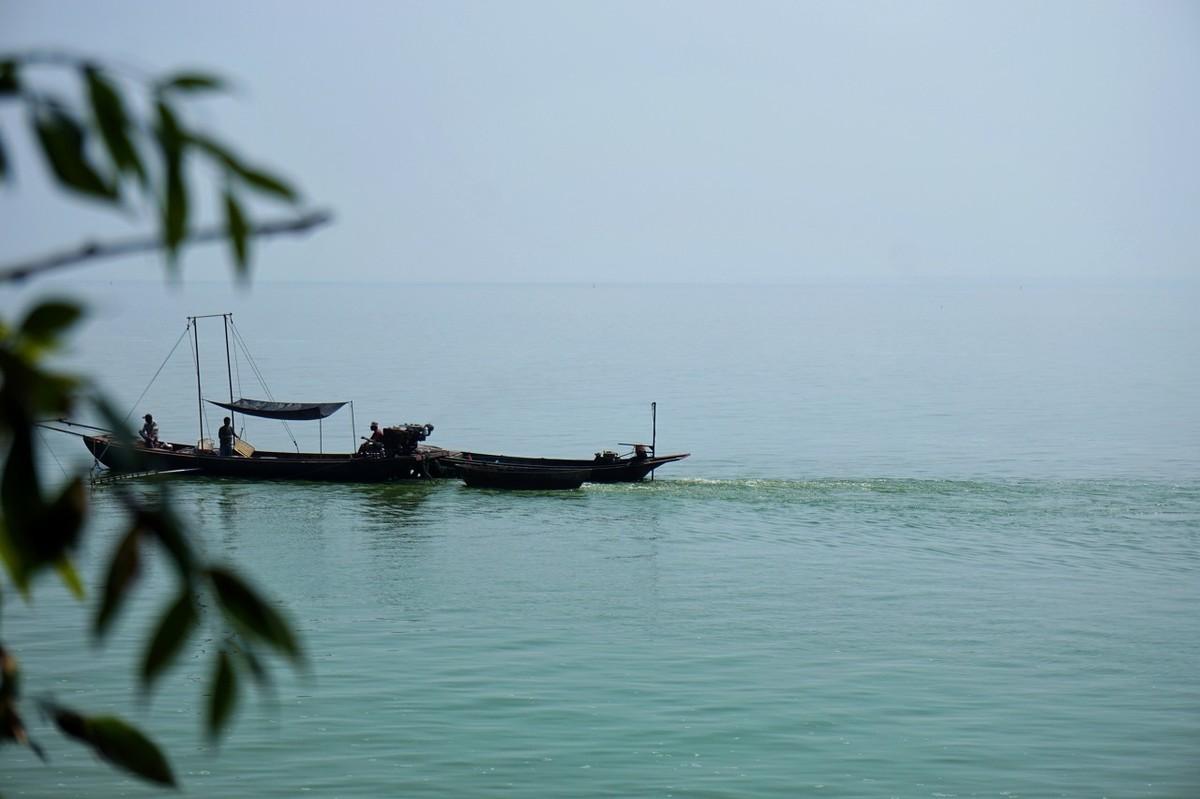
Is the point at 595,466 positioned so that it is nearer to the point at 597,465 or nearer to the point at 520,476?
the point at 597,465

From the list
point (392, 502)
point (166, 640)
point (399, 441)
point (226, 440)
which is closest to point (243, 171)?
point (166, 640)

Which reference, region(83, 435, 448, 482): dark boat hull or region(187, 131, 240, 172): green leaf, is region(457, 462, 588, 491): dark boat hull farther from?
region(187, 131, 240, 172): green leaf

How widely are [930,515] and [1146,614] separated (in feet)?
35.7

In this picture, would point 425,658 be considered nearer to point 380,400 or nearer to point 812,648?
point 812,648

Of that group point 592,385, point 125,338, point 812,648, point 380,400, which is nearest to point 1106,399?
point 592,385

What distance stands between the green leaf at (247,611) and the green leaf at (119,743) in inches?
17.6

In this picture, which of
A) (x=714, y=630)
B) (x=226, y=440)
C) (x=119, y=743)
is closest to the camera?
(x=119, y=743)

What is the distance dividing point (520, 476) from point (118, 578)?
40.0 m

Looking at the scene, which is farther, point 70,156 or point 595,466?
point 595,466

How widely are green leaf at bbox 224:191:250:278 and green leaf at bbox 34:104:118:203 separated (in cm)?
12

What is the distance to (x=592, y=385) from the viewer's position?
9206cm

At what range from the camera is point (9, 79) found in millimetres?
1377

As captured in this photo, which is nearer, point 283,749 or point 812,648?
point 283,749

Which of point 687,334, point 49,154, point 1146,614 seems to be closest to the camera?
point 49,154
